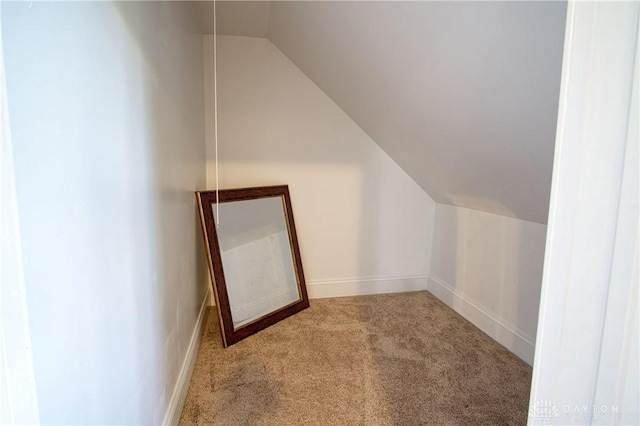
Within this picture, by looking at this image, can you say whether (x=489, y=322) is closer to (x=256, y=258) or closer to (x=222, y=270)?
(x=256, y=258)

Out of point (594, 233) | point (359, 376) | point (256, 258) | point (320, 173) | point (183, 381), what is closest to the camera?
point (594, 233)

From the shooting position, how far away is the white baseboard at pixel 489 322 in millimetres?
1767

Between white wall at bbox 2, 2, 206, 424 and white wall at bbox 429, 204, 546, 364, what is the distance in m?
1.99

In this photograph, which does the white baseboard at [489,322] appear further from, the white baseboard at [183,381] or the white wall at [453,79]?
the white baseboard at [183,381]

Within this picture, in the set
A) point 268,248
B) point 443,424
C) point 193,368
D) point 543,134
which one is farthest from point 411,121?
point 193,368

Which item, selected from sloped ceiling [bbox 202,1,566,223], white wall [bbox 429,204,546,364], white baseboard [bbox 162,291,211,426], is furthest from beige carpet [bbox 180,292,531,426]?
sloped ceiling [bbox 202,1,566,223]

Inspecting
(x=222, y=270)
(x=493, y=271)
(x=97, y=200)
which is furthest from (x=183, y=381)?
(x=493, y=271)

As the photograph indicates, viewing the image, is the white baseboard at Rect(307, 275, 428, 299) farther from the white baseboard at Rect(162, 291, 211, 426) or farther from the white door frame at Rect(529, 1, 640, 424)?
the white door frame at Rect(529, 1, 640, 424)

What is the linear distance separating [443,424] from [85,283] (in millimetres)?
1501

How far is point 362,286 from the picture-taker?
269 centimetres

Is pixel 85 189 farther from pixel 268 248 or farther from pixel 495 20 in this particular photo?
pixel 268 248

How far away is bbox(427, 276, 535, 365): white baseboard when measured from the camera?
1.77m

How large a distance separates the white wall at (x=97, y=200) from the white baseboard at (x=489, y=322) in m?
1.96

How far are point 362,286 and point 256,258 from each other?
3.51 ft
